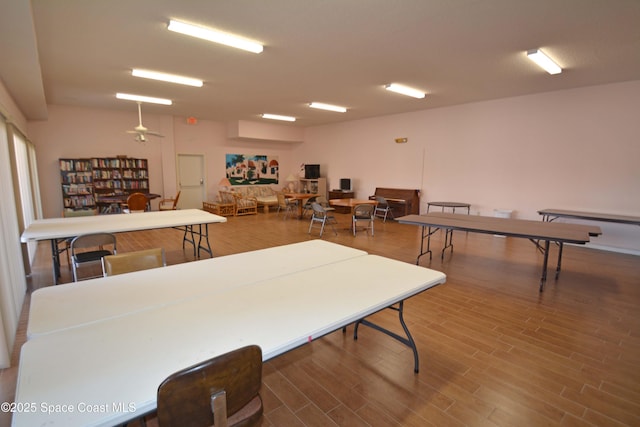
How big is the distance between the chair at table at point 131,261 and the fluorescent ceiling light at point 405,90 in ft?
16.7

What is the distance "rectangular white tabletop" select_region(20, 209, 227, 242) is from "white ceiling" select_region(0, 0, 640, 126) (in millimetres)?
1949

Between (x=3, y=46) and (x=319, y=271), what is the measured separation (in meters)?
3.87

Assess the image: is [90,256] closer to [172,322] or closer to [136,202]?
[172,322]

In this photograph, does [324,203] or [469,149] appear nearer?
[469,149]

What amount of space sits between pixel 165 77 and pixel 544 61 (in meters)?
6.07

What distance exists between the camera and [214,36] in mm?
3604

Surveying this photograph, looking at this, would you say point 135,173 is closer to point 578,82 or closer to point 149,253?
point 149,253

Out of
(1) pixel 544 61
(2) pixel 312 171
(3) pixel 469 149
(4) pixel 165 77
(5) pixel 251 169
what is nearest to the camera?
(1) pixel 544 61

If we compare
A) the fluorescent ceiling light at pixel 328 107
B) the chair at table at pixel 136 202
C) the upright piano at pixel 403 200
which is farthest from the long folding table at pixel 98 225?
the upright piano at pixel 403 200

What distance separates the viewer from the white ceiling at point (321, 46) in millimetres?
2986

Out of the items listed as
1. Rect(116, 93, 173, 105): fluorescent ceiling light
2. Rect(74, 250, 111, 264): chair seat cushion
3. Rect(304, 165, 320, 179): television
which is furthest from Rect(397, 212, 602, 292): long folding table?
Rect(304, 165, 320, 179): television

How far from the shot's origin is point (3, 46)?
9.82 feet

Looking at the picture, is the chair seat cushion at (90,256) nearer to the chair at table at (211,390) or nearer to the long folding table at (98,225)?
the long folding table at (98,225)

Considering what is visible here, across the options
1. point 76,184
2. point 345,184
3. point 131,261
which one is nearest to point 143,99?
point 76,184
